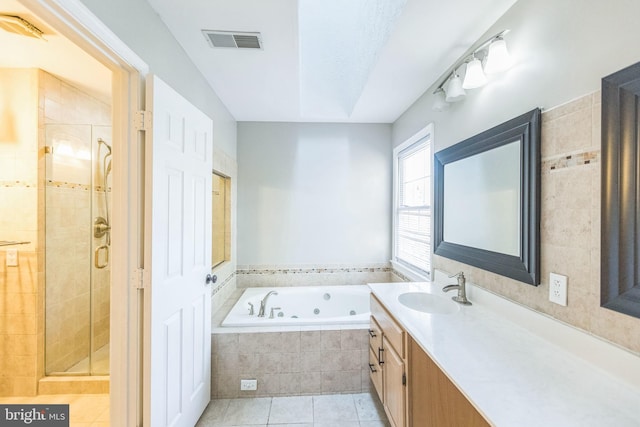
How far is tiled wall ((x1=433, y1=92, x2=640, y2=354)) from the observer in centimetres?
89

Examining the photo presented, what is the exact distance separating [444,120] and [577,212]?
115cm

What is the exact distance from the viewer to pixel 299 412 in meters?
1.81

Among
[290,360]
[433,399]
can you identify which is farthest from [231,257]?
[433,399]

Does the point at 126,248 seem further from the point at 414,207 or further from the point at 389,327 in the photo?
the point at 414,207

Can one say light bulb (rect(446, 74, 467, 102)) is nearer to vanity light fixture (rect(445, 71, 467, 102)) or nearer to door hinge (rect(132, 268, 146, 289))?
vanity light fixture (rect(445, 71, 467, 102))

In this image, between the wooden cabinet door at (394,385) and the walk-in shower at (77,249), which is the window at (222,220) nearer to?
A: the walk-in shower at (77,249)

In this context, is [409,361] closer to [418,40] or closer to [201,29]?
[418,40]

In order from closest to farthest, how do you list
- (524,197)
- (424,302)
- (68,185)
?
(524,197), (424,302), (68,185)

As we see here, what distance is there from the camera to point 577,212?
969 mm

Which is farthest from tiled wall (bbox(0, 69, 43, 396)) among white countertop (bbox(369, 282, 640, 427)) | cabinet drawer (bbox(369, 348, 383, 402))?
white countertop (bbox(369, 282, 640, 427))

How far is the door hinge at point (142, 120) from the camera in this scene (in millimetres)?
1237

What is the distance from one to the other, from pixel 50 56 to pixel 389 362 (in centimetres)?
297

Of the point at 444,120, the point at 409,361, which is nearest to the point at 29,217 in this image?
the point at 409,361

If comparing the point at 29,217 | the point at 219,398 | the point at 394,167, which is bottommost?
the point at 219,398
